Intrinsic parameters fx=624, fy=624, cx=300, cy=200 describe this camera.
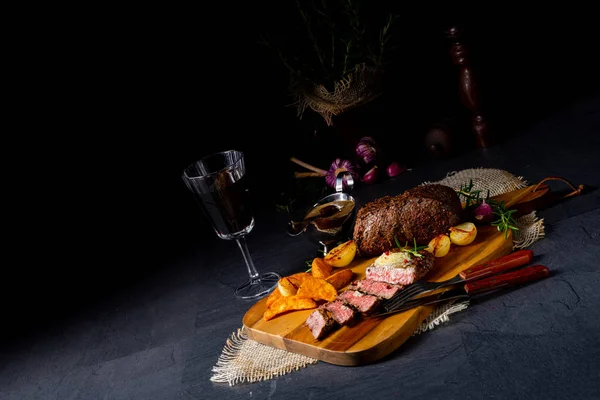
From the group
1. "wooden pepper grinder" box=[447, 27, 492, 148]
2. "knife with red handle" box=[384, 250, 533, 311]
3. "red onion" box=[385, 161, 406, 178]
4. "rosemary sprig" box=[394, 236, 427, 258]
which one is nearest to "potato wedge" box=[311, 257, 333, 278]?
"rosemary sprig" box=[394, 236, 427, 258]

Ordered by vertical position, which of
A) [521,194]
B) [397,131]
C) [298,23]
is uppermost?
[298,23]

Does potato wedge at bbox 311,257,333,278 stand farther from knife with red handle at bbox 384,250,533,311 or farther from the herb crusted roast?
knife with red handle at bbox 384,250,533,311

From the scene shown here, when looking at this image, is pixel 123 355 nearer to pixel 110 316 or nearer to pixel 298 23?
pixel 110 316

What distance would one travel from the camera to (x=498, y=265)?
2514 millimetres

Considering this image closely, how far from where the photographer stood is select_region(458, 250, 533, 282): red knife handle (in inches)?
97.3

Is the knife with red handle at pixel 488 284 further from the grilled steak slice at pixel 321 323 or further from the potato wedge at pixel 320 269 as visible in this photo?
the potato wedge at pixel 320 269

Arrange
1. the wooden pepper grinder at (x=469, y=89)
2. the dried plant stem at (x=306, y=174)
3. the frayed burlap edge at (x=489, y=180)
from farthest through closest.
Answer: the dried plant stem at (x=306, y=174) < the wooden pepper grinder at (x=469, y=89) < the frayed burlap edge at (x=489, y=180)

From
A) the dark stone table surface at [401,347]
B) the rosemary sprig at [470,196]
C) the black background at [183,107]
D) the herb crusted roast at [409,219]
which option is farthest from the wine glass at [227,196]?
the black background at [183,107]

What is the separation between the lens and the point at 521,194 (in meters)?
3.03

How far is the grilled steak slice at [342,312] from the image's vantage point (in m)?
2.38

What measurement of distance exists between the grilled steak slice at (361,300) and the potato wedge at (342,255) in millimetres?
341

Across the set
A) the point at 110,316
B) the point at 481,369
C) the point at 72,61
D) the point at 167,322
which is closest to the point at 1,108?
the point at 72,61

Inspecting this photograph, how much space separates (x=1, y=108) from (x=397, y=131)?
300 centimetres

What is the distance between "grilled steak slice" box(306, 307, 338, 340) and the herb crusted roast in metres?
0.53
